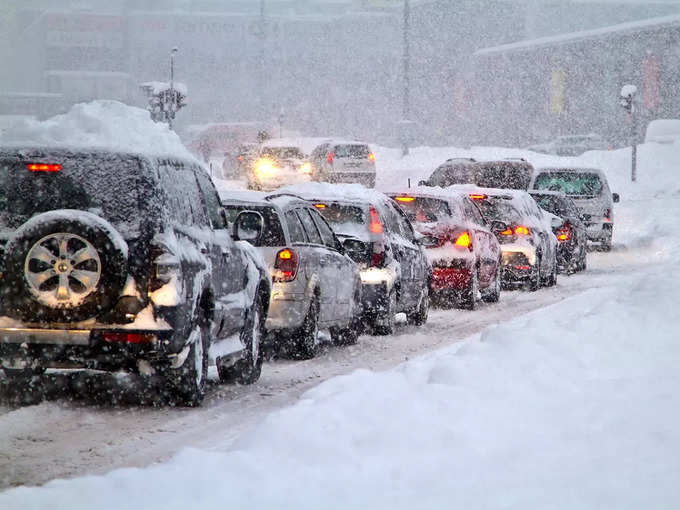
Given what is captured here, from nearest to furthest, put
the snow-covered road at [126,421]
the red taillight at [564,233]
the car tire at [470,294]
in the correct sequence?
the snow-covered road at [126,421]
the car tire at [470,294]
the red taillight at [564,233]

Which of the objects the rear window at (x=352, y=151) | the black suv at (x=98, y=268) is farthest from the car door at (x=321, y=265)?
the rear window at (x=352, y=151)

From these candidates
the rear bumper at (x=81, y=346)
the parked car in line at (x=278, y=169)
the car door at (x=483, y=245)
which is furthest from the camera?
the parked car in line at (x=278, y=169)

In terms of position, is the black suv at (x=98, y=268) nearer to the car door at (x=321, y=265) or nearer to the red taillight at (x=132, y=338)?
the red taillight at (x=132, y=338)

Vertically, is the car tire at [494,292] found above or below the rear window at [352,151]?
below

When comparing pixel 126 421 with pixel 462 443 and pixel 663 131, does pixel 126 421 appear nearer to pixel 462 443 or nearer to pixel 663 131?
pixel 462 443

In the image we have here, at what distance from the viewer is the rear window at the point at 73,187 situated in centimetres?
881

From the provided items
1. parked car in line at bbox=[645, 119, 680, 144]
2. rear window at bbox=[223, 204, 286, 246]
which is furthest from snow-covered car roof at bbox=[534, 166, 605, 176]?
parked car in line at bbox=[645, 119, 680, 144]

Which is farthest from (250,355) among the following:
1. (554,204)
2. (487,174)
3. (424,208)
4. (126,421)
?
(487,174)

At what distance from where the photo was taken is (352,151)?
144 feet

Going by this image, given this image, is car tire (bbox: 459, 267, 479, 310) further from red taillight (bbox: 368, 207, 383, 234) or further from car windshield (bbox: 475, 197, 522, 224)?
red taillight (bbox: 368, 207, 383, 234)

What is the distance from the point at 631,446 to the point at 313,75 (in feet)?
254

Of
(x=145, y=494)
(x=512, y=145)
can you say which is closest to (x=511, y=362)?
(x=145, y=494)

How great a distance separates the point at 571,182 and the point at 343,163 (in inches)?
570

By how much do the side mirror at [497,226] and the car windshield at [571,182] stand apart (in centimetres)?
861
